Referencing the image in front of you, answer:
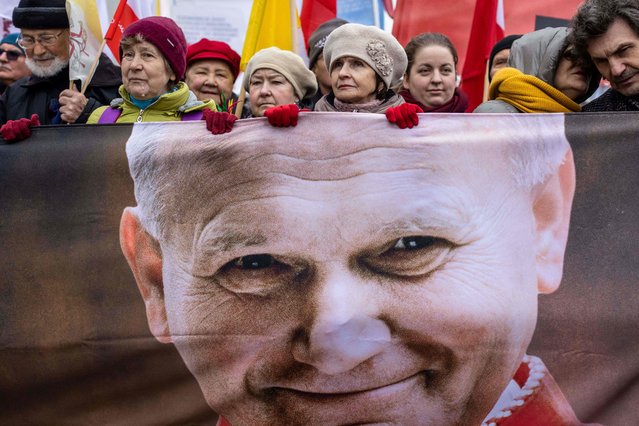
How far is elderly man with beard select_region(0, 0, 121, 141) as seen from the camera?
473 centimetres

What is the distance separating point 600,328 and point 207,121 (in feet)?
5.23

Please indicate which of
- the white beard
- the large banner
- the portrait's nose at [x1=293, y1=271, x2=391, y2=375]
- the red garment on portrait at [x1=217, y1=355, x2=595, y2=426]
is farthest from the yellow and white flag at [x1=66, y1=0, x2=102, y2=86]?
the red garment on portrait at [x1=217, y1=355, x2=595, y2=426]

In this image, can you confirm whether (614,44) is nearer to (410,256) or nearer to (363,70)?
(363,70)

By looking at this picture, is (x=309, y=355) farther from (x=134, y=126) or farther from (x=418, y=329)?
(x=134, y=126)

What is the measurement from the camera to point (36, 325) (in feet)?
11.4

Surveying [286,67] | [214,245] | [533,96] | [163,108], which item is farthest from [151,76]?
[533,96]

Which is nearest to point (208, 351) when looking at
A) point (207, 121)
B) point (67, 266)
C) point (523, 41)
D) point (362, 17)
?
point (67, 266)

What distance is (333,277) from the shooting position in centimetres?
333

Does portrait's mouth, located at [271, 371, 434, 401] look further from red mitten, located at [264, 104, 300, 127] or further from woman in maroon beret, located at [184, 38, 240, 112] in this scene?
woman in maroon beret, located at [184, 38, 240, 112]

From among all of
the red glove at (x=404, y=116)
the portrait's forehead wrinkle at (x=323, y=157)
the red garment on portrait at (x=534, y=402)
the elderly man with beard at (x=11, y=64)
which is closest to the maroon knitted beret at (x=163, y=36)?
the portrait's forehead wrinkle at (x=323, y=157)

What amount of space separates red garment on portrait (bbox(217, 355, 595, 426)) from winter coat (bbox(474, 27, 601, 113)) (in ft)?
3.79

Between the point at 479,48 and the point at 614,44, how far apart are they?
5.68 ft

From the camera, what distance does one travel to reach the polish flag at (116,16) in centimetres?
455

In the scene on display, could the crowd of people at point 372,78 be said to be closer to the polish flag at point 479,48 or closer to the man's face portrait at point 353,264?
the man's face portrait at point 353,264
